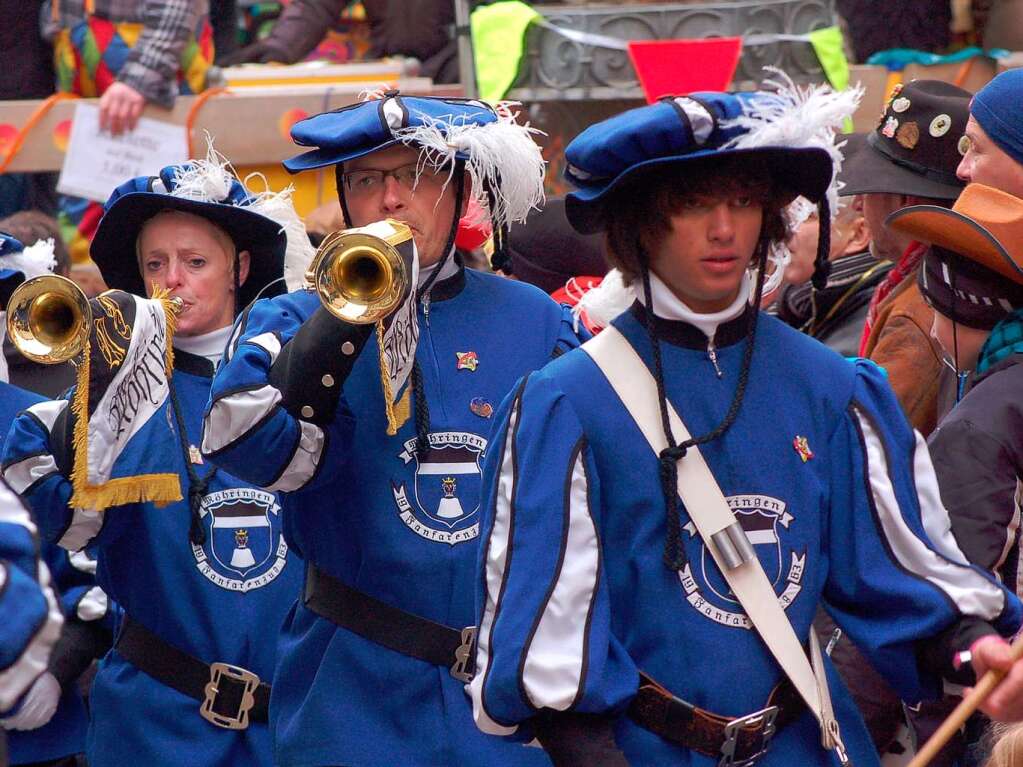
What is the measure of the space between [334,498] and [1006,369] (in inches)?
61.0

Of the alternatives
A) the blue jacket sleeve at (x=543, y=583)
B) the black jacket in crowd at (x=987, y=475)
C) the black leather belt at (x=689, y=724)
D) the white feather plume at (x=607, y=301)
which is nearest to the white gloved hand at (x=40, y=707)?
the white feather plume at (x=607, y=301)

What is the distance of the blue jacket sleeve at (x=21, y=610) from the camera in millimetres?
2754

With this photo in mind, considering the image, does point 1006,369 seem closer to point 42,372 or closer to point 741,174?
point 741,174

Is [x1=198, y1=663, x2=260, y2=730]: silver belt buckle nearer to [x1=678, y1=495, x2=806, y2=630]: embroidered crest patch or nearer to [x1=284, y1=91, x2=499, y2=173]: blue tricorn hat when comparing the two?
[x1=284, y1=91, x2=499, y2=173]: blue tricorn hat

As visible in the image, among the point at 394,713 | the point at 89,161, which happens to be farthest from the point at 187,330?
the point at 89,161

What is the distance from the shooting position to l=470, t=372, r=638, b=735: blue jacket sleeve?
10.2 feet

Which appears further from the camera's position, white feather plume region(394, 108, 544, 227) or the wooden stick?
white feather plume region(394, 108, 544, 227)

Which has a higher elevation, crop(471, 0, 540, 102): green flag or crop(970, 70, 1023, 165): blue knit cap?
crop(970, 70, 1023, 165): blue knit cap

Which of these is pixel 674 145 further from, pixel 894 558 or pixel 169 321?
pixel 169 321

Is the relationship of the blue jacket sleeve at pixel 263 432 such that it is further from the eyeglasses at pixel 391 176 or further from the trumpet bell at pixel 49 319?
A: the trumpet bell at pixel 49 319

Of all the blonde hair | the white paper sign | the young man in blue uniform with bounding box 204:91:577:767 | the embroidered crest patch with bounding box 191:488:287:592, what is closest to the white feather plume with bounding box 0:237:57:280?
the embroidered crest patch with bounding box 191:488:287:592

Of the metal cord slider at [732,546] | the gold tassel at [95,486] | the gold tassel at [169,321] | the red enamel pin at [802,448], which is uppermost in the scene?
the red enamel pin at [802,448]

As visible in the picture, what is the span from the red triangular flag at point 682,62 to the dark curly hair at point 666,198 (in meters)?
3.93

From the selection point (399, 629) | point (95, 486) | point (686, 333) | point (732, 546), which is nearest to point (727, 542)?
point (732, 546)
